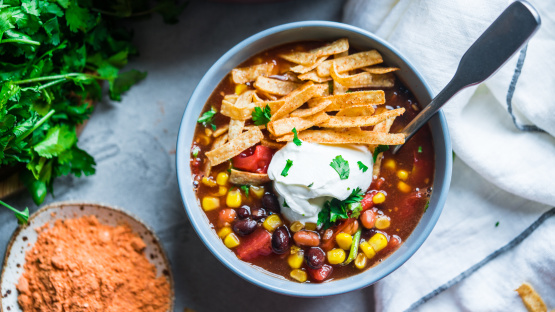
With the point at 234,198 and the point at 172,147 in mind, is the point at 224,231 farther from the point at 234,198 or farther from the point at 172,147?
the point at 172,147

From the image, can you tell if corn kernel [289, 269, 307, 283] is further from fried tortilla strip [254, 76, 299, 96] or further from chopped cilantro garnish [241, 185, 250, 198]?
fried tortilla strip [254, 76, 299, 96]

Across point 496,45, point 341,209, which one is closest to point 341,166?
point 341,209

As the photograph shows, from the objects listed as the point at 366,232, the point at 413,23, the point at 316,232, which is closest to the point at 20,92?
the point at 316,232

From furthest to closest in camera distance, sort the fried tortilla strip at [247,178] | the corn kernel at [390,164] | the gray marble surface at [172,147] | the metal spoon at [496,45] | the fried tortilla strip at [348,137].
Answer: the gray marble surface at [172,147] < the corn kernel at [390,164] < the fried tortilla strip at [247,178] < the fried tortilla strip at [348,137] < the metal spoon at [496,45]

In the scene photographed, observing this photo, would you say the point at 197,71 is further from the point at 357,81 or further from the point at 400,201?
the point at 400,201

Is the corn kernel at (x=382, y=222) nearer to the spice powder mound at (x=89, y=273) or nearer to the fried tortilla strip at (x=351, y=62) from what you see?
the fried tortilla strip at (x=351, y=62)

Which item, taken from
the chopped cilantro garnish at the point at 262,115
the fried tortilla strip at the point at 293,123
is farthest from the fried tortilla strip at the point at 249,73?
the fried tortilla strip at the point at 293,123
